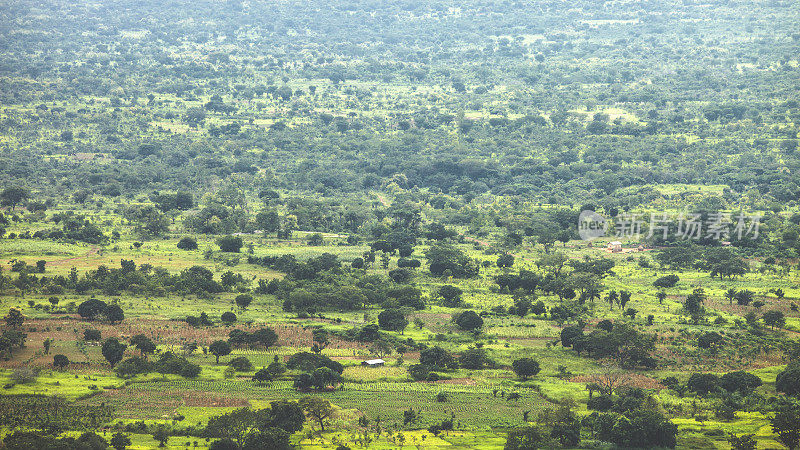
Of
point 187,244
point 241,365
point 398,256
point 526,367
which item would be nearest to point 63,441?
point 241,365

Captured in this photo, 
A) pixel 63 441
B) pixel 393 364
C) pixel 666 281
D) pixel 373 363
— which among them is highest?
pixel 666 281

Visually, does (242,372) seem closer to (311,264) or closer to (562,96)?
(311,264)

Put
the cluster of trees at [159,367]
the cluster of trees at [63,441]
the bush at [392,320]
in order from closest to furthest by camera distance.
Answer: the cluster of trees at [63,441] → the cluster of trees at [159,367] → the bush at [392,320]

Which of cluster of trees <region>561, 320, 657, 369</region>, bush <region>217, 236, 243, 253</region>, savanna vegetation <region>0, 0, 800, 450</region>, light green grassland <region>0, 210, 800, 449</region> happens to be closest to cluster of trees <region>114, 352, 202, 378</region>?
savanna vegetation <region>0, 0, 800, 450</region>

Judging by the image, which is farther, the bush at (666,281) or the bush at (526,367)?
the bush at (666,281)

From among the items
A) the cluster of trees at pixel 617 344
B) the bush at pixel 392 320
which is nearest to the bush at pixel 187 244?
the bush at pixel 392 320

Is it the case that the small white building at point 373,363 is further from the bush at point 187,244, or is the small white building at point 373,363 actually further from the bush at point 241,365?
the bush at point 187,244

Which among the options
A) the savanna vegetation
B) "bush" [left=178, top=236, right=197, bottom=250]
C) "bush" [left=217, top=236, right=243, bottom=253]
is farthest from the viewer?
"bush" [left=178, top=236, right=197, bottom=250]

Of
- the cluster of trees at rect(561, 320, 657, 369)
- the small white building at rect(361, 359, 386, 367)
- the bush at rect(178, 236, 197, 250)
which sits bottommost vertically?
the small white building at rect(361, 359, 386, 367)

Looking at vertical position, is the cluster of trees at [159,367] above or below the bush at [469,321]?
below

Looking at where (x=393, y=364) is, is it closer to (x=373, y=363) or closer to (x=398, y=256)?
(x=373, y=363)

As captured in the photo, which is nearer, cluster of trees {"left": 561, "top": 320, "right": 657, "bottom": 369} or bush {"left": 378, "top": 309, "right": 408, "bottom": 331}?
cluster of trees {"left": 561, "top": 320, "right": 657, "bottom": 369}

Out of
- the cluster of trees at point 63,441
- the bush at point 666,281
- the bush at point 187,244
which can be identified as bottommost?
the cluster of trees at point 63,441

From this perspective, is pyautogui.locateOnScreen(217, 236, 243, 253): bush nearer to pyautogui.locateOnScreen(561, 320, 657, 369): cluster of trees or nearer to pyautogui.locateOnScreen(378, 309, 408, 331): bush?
pyautogui.locateOnScreen(378, 309, 408, 331): bush
